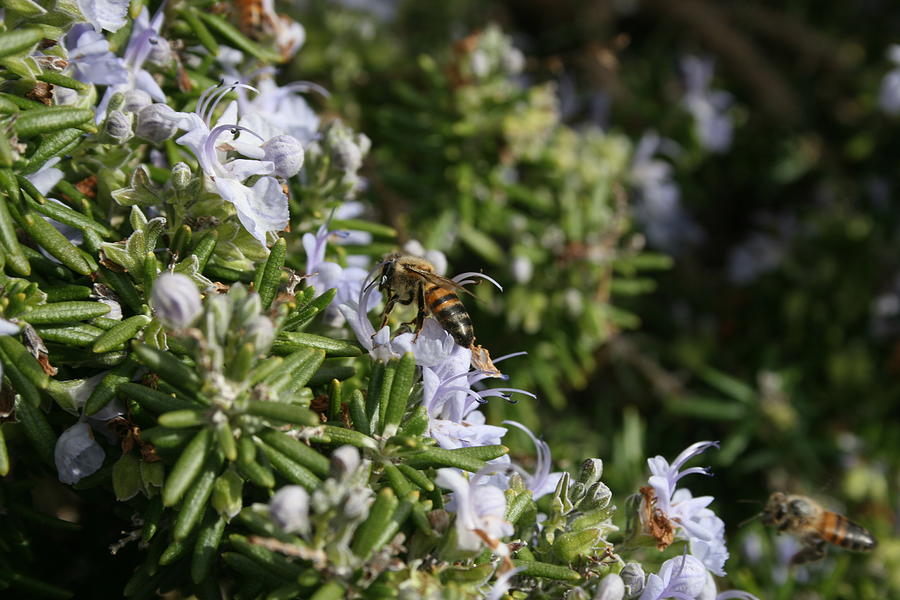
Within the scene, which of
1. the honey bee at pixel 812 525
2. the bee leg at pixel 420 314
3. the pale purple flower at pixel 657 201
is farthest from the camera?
the pale purple flower at pixel 657 201

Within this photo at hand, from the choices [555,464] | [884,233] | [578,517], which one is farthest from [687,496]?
[884,233]

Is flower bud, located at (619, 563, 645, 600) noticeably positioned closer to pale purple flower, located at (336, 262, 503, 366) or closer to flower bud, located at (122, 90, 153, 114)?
pale purple flower, located at (336, 262, 503, 366)

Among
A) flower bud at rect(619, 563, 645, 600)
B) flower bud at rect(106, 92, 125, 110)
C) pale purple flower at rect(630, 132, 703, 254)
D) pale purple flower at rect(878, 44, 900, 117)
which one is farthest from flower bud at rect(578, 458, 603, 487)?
pale purple flower at rect(878, 44, 900, 117)

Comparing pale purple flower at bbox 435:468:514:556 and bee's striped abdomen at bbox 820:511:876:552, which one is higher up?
bee's striped abdomen at bbox 820:511:876:552

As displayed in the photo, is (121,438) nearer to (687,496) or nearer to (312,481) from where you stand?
A: (312,481)

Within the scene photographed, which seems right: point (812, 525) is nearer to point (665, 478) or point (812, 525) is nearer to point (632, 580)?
point (665, 478)

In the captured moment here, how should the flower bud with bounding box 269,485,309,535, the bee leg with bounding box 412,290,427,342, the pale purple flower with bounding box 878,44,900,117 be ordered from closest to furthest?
the flower bud with bounding box 269,485,309,535
the bee leg with bounding box 412,290,427,342
the pale purple flower with bounding box 878,44,900,117

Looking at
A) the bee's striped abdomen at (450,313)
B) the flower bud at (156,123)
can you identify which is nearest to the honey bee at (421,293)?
the bee's striped abdomen at (450,313)

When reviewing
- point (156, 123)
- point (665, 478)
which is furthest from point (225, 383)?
point (665, 478)

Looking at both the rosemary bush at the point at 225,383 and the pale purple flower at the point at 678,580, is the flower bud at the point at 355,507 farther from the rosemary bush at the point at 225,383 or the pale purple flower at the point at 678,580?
the pale purple flower at the point at 678,580
